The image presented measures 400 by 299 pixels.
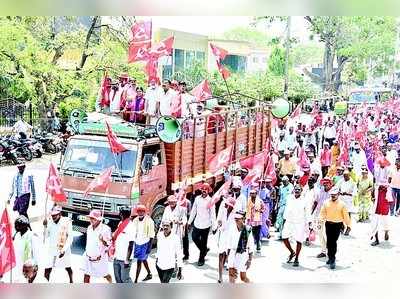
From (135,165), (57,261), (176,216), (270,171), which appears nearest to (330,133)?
(270,171)

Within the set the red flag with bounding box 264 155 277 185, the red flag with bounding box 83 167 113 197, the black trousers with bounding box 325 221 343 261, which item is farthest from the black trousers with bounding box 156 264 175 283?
the black trousers with bounding box 325 221 343 261

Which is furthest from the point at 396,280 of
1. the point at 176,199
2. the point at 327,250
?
the point at 176,199

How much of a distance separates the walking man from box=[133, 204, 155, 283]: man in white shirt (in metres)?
0.78

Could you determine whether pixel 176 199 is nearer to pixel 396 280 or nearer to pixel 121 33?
pixel 121 33

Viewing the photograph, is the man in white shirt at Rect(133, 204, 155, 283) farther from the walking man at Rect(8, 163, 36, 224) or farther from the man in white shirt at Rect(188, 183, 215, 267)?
the walking man at Rect(8, 163, 36, 224)

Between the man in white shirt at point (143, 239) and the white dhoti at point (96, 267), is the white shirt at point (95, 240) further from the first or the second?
the man in white shirt at point (143, 239)

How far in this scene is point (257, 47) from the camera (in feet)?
17.5

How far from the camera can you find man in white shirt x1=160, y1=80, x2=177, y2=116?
5.35 m

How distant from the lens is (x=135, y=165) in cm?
520

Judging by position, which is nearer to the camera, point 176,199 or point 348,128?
point 176,199

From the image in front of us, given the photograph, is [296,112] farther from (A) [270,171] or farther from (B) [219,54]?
(B) [219,54]

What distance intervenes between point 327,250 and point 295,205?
0.42 meters

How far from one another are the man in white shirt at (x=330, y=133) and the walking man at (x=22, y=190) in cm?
249

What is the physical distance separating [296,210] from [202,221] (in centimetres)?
74
